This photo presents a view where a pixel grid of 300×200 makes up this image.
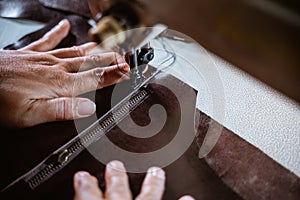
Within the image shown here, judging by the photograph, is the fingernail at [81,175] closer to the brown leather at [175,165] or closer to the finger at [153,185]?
the brown leather at [175,165]

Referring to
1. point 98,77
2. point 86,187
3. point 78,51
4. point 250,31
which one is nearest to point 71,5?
point 78,51

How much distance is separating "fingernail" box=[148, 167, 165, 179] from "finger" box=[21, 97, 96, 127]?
0.18 m

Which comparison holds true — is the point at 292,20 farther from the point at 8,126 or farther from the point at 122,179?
the point at 8,126

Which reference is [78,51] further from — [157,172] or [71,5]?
[157,172]

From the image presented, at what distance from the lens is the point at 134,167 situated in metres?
0.76

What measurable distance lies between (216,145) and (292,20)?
17.7 inches

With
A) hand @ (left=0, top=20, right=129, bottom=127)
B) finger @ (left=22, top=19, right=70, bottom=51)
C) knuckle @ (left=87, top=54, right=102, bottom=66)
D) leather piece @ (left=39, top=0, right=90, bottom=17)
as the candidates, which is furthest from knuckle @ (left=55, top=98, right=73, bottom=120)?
leather piece @ (left=39, top=0, right=90, bottom=17)

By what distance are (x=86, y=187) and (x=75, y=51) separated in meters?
0.37

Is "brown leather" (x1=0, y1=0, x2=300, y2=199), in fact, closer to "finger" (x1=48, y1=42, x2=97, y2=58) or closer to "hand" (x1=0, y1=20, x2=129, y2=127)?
"hand" (x1=0, y1=20, x2=129, y2=127)

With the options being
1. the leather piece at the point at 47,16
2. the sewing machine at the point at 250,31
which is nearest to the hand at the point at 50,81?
the leather piece at the point at 47,16

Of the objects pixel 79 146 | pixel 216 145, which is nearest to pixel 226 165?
pixel 216 145

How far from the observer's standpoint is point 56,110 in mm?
806

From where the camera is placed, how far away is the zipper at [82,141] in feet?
2.43

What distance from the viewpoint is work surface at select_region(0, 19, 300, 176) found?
844 millimetres
